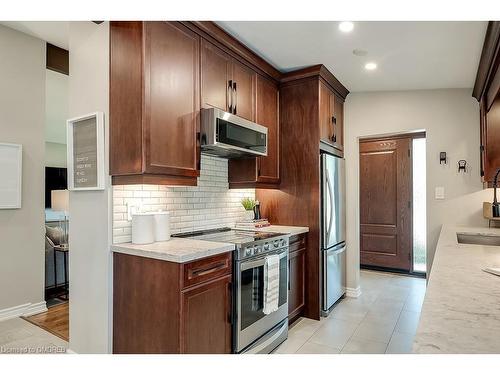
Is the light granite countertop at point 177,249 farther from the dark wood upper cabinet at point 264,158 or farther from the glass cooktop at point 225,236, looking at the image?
the dark wood upper cabinet at point 264,158

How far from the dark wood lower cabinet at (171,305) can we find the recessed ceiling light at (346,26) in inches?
74.5

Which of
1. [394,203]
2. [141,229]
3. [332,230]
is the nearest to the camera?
[141,229]

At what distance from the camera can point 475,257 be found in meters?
1.94

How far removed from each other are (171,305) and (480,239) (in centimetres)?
280

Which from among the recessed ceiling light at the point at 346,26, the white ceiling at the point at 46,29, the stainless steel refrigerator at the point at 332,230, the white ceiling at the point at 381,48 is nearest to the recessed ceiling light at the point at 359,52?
the white ceiling at the point at 381,48

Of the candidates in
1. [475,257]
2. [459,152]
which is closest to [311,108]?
[459,152]

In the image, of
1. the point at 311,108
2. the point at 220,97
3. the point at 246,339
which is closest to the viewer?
the point at 246,339

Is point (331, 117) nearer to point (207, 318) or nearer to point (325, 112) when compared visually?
point (325, 112)

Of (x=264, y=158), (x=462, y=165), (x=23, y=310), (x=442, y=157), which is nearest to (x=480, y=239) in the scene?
(x=462, y=165)

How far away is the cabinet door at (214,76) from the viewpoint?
2527 millimetres

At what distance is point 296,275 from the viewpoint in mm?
3252

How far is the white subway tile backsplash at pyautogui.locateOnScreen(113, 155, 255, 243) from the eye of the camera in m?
2.28

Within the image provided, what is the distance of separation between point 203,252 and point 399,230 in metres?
4.16

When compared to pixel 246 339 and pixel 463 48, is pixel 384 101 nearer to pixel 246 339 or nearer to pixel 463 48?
pixel 463 48
